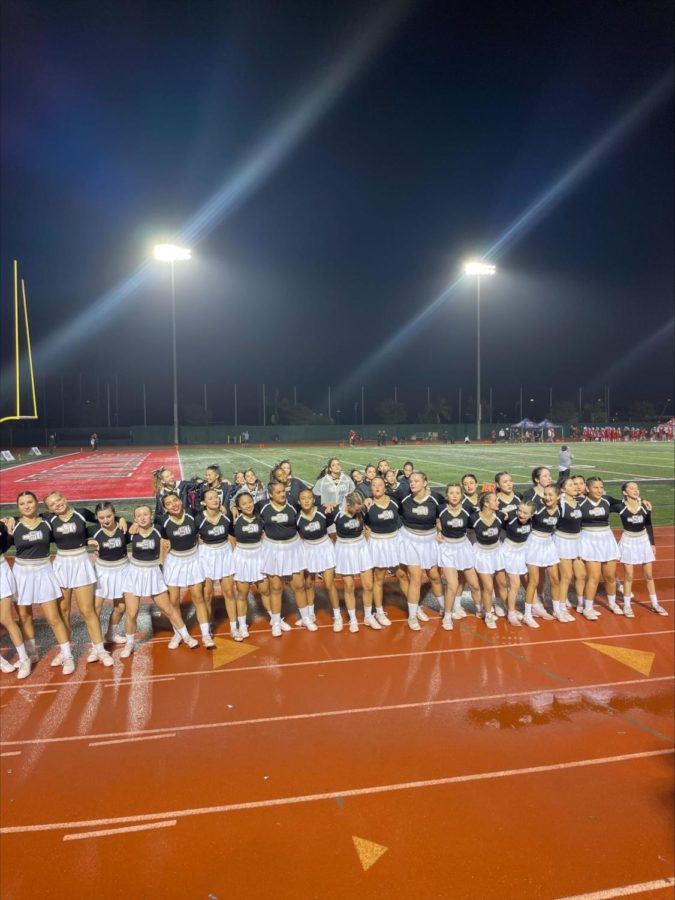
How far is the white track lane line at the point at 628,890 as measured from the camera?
2822 millimetres

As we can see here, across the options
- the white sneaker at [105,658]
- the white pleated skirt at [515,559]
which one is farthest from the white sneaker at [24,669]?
the white pleated skirt at [515,559]

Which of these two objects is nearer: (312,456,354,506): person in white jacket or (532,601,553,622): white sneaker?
(532,601,553,622): white sneaker

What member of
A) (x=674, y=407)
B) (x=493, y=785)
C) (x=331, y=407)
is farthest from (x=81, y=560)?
(x=674, y=407)

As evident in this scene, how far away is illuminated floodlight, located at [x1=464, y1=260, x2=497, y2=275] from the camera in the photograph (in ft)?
141

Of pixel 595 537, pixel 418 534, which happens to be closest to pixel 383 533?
pixel 418 534

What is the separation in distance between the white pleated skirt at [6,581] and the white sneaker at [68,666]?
31.7 inches

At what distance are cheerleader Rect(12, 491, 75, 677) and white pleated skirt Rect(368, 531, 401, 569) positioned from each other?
10.6 ft

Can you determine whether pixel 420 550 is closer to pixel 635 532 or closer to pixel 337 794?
pixel 635 532

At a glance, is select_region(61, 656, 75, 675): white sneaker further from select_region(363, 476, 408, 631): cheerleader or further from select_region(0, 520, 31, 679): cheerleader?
select_region(363, 476, 408, 631): cheerleader

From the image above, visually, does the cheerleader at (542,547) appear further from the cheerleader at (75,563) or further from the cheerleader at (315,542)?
the cheerleader at (75,563)

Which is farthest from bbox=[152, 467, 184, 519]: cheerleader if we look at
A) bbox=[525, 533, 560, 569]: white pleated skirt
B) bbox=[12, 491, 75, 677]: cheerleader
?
bbox=[525, 533, 560, 569]: white pleated skirt

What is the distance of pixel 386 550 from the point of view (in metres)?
6.34

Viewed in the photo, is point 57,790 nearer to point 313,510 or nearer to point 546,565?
point 313,510

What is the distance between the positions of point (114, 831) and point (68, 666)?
2.41 m
